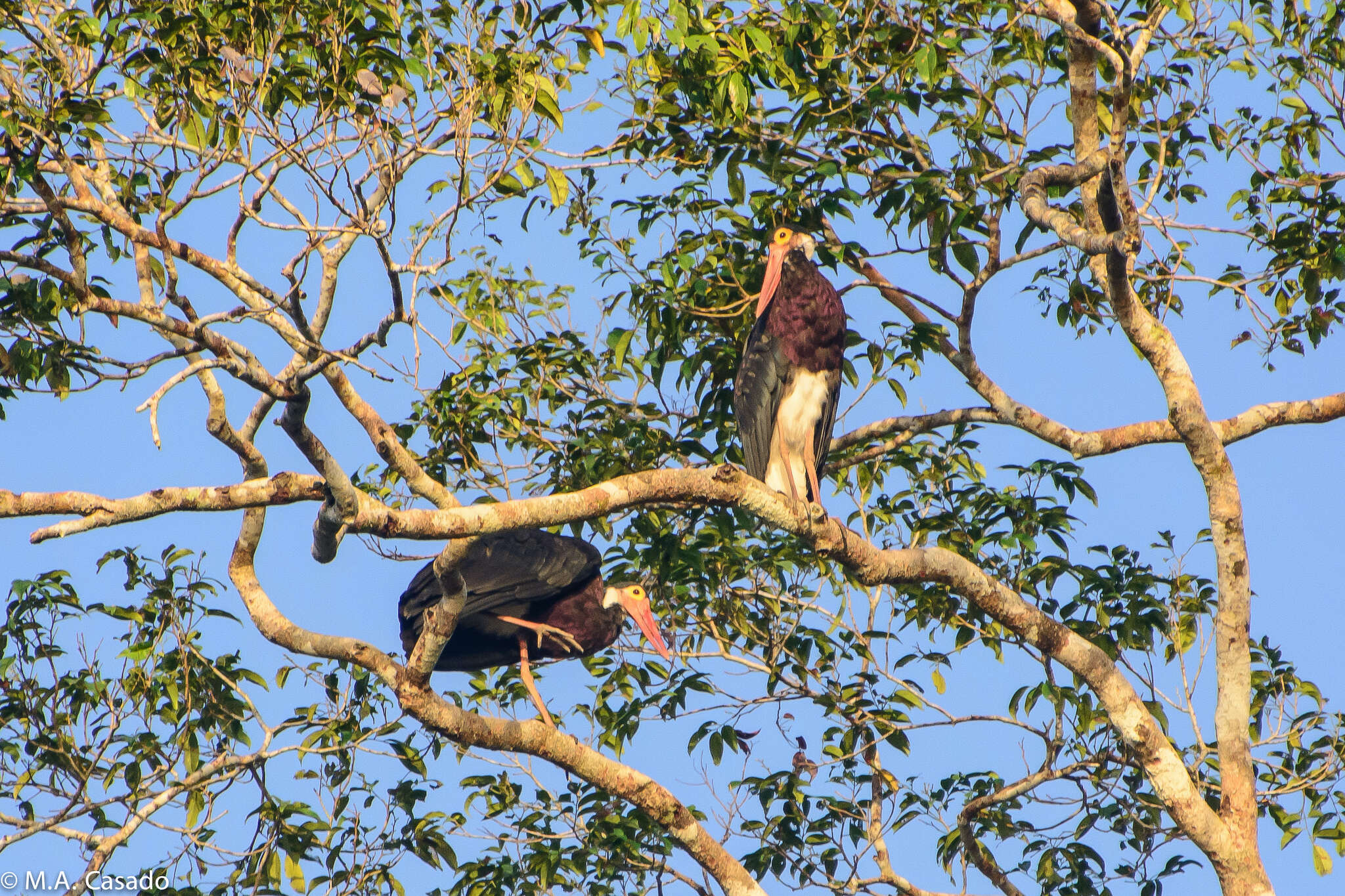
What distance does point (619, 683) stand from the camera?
524cm

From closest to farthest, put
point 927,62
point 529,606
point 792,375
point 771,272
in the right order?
point 927,62, point 771,272, point 792,375, point 529,606

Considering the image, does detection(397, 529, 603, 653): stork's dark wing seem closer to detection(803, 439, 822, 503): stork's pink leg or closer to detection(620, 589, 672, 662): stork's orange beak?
detection(620, 589, 672, 662): stork's orange beak

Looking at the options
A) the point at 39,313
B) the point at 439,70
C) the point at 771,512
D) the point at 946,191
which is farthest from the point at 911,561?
the point at 39,313

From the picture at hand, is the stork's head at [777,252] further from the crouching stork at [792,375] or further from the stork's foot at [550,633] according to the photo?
the stork's foot at [550,633]

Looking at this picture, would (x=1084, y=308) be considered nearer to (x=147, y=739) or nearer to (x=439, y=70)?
(x=439, y=70)

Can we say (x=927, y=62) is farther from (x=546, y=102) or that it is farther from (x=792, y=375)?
(x=792, y=375)

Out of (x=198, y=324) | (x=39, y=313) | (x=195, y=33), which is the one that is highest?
(x=195, y=33)

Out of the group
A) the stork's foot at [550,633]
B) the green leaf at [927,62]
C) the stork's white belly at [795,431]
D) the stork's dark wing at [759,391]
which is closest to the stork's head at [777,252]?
the stork's dark wing at [759,391]

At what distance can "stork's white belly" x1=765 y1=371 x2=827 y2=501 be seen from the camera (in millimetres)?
5332

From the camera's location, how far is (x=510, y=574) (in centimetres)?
539

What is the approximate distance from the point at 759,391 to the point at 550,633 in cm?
134

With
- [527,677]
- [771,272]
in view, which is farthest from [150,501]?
[771,272]

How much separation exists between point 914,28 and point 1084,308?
1.74 m

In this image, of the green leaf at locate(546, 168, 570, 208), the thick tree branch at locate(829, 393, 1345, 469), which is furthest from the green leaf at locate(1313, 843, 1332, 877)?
the green leaf at locate(546, 168, 570, 208)
